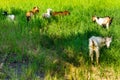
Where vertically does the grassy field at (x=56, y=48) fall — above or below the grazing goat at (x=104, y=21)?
below

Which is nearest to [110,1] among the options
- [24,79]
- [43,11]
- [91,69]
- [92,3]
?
[92,3]

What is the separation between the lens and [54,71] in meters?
5.05

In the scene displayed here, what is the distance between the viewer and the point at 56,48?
575 cm

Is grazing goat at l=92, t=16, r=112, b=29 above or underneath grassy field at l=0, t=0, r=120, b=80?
above

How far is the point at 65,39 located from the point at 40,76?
1.19 metres

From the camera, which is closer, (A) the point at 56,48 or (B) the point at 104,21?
(A) the point at 56,48

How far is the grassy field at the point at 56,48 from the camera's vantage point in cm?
499

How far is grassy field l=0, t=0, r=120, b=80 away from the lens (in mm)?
4988

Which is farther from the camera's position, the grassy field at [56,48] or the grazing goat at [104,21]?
the grazing goat at [104,21]

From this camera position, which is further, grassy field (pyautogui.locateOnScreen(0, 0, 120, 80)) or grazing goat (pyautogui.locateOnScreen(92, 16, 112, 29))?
grazing goat (pyautogui.locateOnScreen(92, 16, 112, 29))

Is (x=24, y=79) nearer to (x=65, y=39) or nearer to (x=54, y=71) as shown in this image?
(x=54, y=71)

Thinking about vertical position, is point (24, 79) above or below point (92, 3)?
below

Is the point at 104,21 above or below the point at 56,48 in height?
above

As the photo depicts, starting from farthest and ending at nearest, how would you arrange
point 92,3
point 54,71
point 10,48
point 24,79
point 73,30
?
point 92,3, point 73,30, point 10,48, point 54,71, point 24,79
